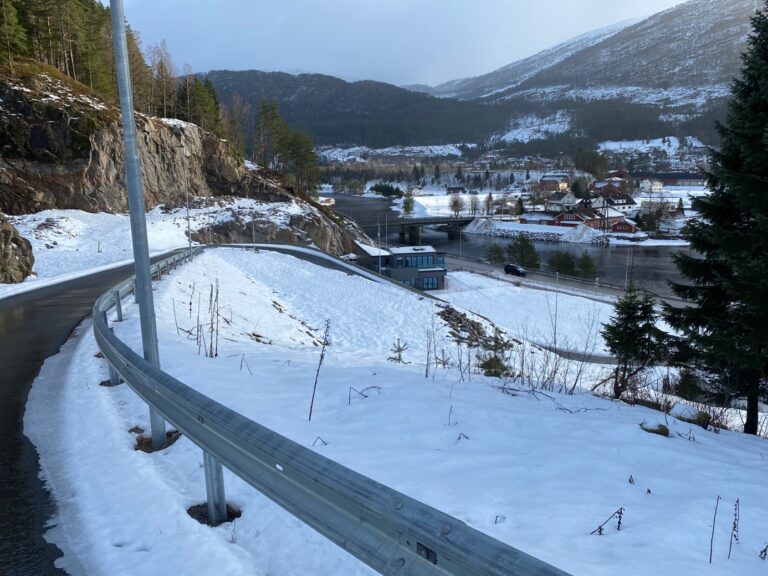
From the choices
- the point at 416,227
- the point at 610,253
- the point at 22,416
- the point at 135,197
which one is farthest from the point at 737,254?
the point at 416,227

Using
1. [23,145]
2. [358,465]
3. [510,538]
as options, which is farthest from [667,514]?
[23,145]

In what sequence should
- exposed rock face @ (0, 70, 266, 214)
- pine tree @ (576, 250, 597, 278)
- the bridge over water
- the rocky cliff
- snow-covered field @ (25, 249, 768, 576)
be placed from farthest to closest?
the bridge over water → pine tree @ (576, 250, 597, 278) → the rocky cliff → exposed rock face @ (0, 70, 266, 214) → snow-covered field @ (25, 249, 768, 576)

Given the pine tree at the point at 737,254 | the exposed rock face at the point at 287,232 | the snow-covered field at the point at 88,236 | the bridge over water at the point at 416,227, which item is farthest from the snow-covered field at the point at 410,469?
the bridge over water at the point at 416,227

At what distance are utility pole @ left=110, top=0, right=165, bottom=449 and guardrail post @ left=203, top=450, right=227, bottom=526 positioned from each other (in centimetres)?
152

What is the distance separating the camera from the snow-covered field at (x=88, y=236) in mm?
24266

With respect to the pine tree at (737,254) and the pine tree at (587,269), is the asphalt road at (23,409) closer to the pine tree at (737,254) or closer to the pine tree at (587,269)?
the pine tree at (737,254)

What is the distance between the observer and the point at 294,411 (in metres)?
5.52

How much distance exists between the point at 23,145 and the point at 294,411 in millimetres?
40236

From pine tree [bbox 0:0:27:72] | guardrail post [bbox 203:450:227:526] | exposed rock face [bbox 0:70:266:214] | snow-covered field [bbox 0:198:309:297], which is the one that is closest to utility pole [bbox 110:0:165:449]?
guardrail post [bbox 203:450:227:526]

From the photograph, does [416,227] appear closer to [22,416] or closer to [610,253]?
[610,253]

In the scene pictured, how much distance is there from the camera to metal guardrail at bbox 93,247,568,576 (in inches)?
63.3

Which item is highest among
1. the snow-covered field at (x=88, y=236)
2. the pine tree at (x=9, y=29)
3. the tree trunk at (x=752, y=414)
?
the pine tree at (x=9, y=29)

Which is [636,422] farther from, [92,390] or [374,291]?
[374,291]

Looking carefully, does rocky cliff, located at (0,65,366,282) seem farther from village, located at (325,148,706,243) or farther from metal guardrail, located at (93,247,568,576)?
village, located at (325,148,706,243)
